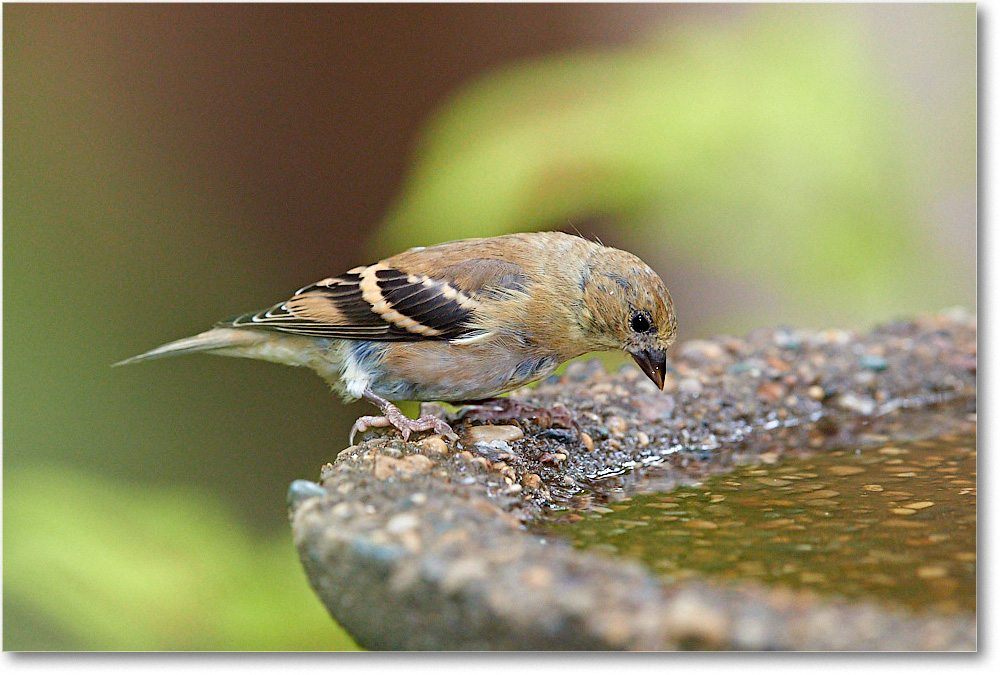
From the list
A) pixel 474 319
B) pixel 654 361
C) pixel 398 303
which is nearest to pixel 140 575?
pixel 398 303

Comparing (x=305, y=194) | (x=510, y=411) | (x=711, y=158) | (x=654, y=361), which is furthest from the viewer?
(x=711, y=158)

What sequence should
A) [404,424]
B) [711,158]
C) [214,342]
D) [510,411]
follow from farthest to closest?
[711,158], [214,342], [510,411], [404,424]

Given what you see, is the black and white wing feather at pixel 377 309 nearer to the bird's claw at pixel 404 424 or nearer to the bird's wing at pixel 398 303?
the bird's wing at pixel 398 303

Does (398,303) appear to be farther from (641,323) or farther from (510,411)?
(641,323)

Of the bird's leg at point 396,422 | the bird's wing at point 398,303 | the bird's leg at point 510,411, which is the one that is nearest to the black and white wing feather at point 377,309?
the bird's wing at point 398,303

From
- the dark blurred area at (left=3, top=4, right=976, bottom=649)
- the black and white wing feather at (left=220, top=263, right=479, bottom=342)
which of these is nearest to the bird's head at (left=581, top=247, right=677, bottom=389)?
the black and white wing feather at (left=220, top=263, right=479, bottom=342)

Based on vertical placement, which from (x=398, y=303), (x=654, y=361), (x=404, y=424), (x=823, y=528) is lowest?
(x=823, y=528)

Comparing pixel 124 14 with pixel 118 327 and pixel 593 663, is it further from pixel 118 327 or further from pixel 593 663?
pixel 593 663

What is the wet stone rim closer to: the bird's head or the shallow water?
the shallow water
